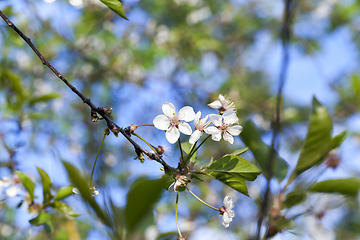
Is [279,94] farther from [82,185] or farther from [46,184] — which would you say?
[46,184]

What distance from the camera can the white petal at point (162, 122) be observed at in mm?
824

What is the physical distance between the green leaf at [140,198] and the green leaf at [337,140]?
51cm

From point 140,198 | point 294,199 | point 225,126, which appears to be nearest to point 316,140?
point 294,199

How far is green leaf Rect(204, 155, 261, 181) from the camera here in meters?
0.70

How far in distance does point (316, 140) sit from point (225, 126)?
26 cm

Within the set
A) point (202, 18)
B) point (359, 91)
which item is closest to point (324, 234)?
point (359, 91)

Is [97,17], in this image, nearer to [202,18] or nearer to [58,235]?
[202,18]

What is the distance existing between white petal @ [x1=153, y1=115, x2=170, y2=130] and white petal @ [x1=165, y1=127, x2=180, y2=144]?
2 cm

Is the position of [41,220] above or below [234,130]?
below

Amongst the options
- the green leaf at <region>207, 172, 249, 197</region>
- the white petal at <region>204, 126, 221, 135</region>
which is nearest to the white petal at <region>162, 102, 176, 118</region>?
the white petal at <region>204, 126, 221, 135</region>

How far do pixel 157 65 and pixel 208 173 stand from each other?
9.34 feet

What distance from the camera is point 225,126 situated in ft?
2.73

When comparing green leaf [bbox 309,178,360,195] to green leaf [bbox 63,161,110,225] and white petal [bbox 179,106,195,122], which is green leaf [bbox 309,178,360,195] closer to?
white petal [bbox 179,106,195,122]

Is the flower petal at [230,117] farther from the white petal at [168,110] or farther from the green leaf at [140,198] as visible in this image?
the green leaf at [140,198]
